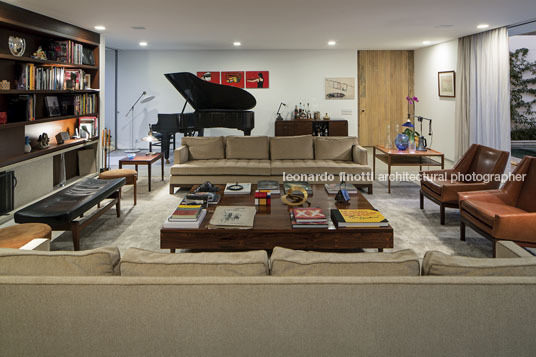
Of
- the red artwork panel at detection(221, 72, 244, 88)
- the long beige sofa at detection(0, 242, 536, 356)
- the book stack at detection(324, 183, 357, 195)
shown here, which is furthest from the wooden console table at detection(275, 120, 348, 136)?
the long beige sofa at detection(0, 242, 536, 356)

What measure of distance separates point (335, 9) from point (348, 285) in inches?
191

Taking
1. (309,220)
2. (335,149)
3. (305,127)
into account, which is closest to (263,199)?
(309,220)

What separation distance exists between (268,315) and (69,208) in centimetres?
270

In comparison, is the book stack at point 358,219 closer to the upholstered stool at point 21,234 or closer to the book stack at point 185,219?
the book stack at point 185,219

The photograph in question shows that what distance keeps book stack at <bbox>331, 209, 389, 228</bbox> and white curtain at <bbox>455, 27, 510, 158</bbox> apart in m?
4.90

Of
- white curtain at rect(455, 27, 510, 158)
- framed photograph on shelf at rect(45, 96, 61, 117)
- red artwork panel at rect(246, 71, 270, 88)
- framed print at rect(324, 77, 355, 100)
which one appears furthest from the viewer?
framed print at rect(324, 77, 355, 100)

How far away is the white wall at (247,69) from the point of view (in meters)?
10.4

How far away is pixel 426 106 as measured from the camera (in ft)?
33.9

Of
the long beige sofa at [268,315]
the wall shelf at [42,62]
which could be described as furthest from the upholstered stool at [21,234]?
the wall shelf at [42,62]

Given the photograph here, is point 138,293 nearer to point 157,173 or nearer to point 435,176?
point 435,176

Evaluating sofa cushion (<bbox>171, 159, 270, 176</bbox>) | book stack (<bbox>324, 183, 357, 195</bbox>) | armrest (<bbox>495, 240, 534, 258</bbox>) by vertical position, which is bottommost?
armrest (<bbox>495, 240, 534, 258</bbox>)

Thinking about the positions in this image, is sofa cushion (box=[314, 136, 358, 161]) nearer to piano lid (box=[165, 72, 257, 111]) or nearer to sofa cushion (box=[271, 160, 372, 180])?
sofa cushion (box=[271, 160, 372, 180])

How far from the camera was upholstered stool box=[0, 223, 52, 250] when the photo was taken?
112 inches

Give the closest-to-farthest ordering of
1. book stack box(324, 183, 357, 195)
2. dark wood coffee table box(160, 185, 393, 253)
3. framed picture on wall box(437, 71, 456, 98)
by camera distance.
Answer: dark wood coffee table box(160, 185, 393, 253)
book stack box(324, 183, 357, 195)
framed picture on wall box(437, 71, 456, 98)
